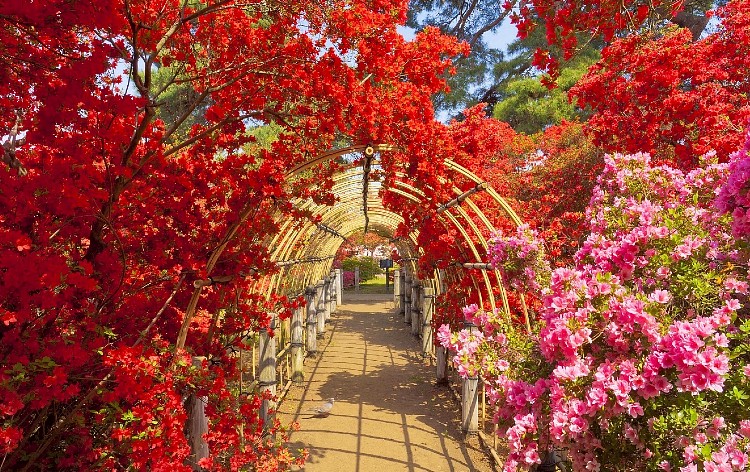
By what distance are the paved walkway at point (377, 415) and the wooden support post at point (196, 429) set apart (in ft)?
8.60

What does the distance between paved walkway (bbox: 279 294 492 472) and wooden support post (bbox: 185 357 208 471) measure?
262cm

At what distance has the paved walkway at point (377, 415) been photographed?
5527mm

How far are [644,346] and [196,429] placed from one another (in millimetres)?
2287

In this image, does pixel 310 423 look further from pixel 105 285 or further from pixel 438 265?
pixel 105 285

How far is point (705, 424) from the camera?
5.95 feet

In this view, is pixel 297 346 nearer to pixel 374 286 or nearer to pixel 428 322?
pixel 428 322

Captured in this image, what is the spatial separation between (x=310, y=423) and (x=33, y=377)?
5.01 meters

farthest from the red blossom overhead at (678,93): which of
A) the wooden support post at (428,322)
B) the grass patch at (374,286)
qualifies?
the grass patch at (374,286)

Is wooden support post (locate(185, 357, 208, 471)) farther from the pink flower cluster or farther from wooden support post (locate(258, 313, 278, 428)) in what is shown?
wooden support post (locate(258, 313, 278, 428))

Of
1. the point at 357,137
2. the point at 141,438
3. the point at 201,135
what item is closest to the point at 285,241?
the point at 357,137

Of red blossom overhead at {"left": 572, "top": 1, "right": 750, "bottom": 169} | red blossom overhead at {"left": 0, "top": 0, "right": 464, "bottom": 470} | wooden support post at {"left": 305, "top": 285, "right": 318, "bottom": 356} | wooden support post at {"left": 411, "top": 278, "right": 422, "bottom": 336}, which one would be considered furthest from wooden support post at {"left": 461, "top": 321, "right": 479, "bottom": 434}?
wooden support post at {"left": 411, "top": 278, "right": 422, "bottom": 336}

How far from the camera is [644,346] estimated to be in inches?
78.3

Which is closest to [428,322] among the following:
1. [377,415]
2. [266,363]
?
[377,415]

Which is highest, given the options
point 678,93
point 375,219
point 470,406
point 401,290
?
point 678,93
